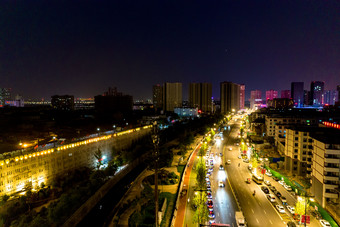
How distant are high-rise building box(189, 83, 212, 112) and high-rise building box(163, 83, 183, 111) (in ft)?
15.4

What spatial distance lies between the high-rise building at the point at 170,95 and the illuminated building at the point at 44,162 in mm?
49816

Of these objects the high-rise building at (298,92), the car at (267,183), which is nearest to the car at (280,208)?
the car at (267,183)

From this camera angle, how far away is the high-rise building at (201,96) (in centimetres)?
6650

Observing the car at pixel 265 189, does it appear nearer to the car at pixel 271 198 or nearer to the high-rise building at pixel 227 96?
the car at pixel 271 198

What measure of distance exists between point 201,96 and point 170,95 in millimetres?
9256

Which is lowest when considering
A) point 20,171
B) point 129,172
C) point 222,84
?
point 129,172

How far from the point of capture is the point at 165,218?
9281mm

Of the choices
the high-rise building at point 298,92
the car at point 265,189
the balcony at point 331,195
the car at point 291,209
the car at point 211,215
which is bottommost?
the car at point 211,215

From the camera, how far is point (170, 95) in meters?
68.7

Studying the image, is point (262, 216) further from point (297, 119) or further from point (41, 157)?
point (297, 119)

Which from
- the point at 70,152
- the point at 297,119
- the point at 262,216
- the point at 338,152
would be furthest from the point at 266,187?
the point at 297,119

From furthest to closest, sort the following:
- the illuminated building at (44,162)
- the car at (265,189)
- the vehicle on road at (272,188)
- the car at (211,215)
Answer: the vehicle on road at (272,188) < the car at (265,189) < the illuminated building at (44,162) < the car at (211,215)

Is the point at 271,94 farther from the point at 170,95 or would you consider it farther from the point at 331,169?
the point at 331,169

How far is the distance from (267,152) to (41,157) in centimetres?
1757
